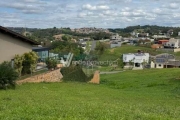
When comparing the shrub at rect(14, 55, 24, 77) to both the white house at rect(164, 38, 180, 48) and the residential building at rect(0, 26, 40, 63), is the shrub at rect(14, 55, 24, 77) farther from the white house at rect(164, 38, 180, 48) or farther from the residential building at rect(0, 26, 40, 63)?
the white house at rect(164, 38, 180, 48)

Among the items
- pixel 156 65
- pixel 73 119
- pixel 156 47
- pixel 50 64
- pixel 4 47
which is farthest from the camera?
pixel 156 47

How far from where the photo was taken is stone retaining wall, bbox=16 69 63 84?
26.0 m

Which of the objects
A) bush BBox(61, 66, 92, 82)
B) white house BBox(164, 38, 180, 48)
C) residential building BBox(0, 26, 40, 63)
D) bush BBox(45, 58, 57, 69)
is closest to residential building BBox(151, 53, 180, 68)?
white house BBox(164, 38, 180, 48)

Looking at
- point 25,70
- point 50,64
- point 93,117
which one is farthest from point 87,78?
point 93,117

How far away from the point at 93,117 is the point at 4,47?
19.8 m

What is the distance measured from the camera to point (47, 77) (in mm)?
28656

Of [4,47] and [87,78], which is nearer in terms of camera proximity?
[4,47]

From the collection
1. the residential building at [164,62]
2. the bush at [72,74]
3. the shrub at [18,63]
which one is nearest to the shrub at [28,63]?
the shrub at [18,63]

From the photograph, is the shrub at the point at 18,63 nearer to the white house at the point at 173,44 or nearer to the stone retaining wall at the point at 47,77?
the stone retaining wall at the point at 47,77

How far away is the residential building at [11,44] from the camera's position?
26578mm

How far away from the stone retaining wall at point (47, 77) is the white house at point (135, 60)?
2232 inches

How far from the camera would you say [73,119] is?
7.66 meters

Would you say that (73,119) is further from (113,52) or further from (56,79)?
(113,52)

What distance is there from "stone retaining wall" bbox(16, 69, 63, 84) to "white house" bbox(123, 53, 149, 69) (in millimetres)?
56682
